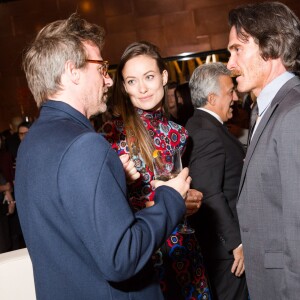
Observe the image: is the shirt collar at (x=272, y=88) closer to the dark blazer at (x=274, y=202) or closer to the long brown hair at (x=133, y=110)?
the dark blazer at (x=274, y=202)

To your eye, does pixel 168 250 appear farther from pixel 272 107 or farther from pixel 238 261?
pixel 272 107

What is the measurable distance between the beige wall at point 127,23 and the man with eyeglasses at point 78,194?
17.6ft

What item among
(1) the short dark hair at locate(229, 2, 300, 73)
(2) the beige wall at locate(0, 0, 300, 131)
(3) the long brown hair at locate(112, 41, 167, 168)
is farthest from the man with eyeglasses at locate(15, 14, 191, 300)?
(2) the beige wall at locate(0, 0, 300, 131)

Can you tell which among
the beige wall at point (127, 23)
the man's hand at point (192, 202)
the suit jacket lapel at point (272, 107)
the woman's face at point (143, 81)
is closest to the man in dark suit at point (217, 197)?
the man's hand at point (192, 202)

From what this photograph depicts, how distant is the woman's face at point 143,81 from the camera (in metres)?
2.05

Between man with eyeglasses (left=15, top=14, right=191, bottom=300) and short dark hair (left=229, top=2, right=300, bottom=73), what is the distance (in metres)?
0.72

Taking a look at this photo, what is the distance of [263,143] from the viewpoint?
58.6 inches

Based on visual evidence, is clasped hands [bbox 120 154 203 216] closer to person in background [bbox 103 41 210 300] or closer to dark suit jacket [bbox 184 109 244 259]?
person in background [bbox 103 41 210 300]

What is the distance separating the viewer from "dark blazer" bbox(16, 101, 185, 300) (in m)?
1.00

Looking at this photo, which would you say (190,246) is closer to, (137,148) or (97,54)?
(137,148)

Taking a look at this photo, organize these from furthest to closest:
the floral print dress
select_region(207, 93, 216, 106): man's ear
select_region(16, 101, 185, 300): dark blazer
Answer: select_region(207, 93, 216, 106): man's ear, the floral print dress, select_region(16, 101, 185, 300): dark blazer

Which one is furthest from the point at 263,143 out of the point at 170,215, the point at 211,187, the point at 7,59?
the point at 7,59

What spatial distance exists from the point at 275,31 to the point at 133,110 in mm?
829

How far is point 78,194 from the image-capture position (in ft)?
3.31
